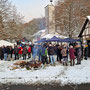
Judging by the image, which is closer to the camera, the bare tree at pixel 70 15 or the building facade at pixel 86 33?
the building facade at pixel 86 33

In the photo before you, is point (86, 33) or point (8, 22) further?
point (8, 22)

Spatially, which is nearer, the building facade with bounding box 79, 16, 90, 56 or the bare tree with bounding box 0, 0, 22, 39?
the building facade with bounding box 79, 16, 90, 56

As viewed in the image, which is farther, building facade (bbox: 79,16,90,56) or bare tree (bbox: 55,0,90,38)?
bare tree (bbox: 55,0,90,38)

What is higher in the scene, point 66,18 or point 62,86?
point 66,18

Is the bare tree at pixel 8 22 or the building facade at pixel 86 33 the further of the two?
the bare tree at pixel 8 22

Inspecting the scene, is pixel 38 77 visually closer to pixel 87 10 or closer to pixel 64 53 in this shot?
pixel 64 53

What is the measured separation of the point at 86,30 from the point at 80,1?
11.3 m

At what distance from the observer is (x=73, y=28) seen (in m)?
27.9

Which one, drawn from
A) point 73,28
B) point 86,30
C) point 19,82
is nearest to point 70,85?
point 19,82

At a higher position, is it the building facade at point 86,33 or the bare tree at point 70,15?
the bare tree at point 70,15

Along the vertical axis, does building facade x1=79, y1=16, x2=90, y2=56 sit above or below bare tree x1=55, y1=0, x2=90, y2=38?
below

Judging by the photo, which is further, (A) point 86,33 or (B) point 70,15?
(B) point 70,15

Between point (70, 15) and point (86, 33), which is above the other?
point (70, 15)

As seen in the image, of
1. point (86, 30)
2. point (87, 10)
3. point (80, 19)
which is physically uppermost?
point (87, 10)
